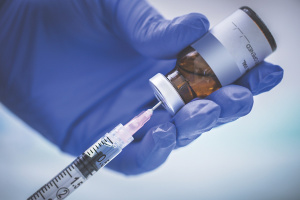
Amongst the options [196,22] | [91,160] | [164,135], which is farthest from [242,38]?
[91,160]

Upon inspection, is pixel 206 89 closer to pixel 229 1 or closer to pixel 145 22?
pixel 145 22

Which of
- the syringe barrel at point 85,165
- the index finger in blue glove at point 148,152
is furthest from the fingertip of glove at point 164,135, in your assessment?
the syringe barrel at point 85,165

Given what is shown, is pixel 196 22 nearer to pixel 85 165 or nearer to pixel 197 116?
pixel 197 116

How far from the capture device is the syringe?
886 millimetres

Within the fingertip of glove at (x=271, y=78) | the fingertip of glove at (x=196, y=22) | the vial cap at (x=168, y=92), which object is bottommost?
the fingertip of glove at (x=271, y=78)

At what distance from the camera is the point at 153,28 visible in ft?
3.40

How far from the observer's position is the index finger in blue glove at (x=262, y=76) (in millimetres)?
892

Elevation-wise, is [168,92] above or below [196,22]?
below

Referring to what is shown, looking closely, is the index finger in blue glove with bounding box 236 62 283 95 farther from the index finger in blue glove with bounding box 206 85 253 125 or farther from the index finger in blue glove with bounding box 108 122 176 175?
the index finger in blue glove with bounding box 108 122 176 175

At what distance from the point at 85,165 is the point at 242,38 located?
812 mm

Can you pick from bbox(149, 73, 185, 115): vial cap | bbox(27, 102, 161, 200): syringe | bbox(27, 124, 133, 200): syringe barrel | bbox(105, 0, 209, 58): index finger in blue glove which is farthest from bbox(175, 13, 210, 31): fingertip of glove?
bbox(27, 124, 133, 200): syringe barrel

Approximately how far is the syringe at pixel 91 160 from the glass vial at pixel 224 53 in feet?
0.46

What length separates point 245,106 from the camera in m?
0.87

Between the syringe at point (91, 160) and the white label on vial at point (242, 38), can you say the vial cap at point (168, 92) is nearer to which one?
the syringe at point (91, 160)
